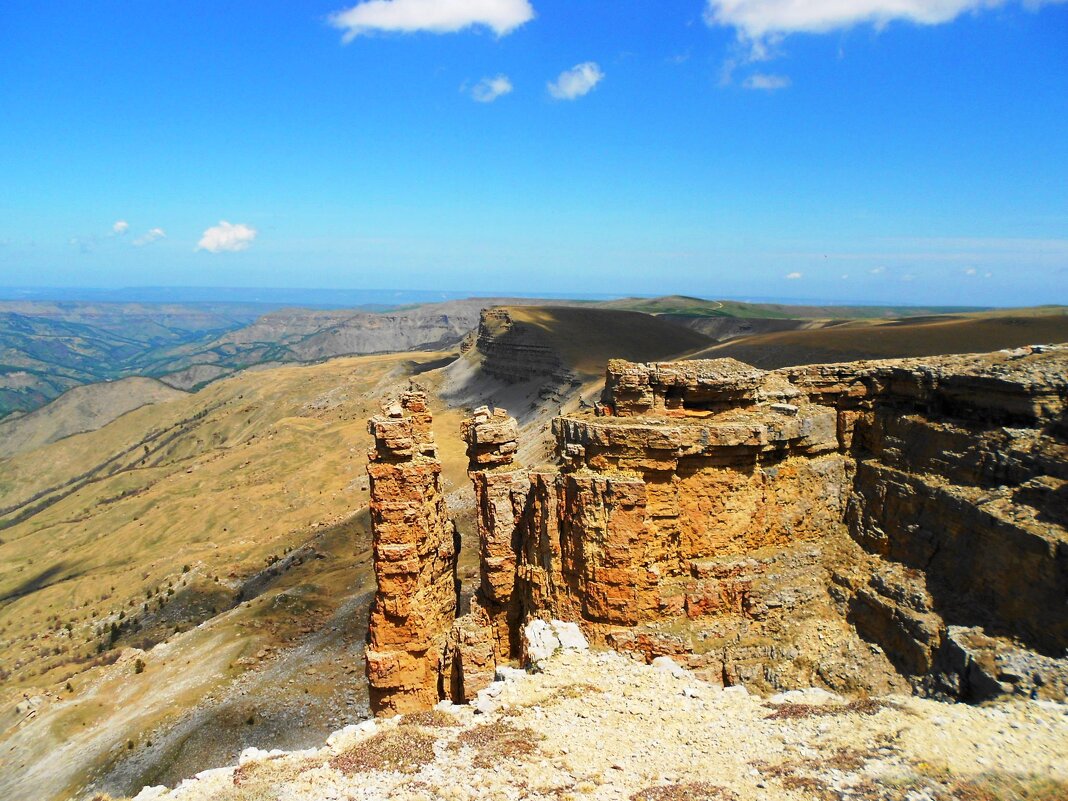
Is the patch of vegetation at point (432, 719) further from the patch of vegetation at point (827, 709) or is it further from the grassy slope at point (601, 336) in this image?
the grassy slope at point (601, 336)

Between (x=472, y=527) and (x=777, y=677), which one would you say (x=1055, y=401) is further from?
(x=472, y=527)

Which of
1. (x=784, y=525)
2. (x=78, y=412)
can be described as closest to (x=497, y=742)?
(x=784, y=525)

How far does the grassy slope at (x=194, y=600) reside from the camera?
74.6ft

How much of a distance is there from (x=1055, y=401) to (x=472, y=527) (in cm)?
3094

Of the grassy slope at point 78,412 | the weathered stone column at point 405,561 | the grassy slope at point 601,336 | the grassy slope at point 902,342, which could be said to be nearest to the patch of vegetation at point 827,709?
the weathered stone column at point 405,561

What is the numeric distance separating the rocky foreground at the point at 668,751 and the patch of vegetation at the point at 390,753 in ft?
0.11

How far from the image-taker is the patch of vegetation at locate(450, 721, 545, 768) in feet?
36.0

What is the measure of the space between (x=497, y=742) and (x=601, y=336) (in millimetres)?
83814

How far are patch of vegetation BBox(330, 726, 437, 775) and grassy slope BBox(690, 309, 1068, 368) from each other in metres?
53.4

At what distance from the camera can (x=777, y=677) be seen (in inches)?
577

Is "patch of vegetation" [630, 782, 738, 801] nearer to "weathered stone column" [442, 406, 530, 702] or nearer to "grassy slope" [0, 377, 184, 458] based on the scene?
"weathered stone column" [442, 406, 530, 702]

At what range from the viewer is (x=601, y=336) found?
93000mm

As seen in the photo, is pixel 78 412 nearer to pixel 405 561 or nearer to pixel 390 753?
pixel 405 561

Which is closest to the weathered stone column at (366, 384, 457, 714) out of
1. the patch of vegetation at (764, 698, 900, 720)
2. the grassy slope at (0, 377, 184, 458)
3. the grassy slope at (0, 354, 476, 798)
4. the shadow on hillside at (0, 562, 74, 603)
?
the grassy slope at (0, 354, 476, 798)
